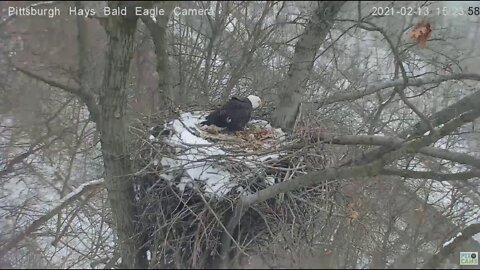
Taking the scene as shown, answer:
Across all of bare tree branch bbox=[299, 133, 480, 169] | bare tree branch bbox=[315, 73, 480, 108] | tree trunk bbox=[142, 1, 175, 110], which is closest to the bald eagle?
bare tree branch bbox=[315, 73, 480, 108]

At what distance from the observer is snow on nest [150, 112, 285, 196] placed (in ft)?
13.5

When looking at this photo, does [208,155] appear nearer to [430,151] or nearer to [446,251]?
[430,151]

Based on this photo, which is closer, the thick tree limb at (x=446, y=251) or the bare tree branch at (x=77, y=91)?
the thick tree limb at (x=446, y=251)

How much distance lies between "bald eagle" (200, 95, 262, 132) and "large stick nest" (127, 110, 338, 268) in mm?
348

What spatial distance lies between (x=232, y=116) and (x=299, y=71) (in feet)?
2.14

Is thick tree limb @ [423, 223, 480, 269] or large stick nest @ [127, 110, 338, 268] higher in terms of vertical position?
large stick nest @ [127, 110, 338, 268]

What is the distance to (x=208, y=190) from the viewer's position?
4.05m

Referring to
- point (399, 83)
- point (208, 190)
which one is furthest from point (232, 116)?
point (399, 83)

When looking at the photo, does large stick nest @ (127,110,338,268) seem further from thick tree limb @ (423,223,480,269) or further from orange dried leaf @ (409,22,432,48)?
orange dried leaf @ (409,22,432,48)

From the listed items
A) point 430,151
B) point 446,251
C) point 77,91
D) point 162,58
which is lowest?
point 446,251

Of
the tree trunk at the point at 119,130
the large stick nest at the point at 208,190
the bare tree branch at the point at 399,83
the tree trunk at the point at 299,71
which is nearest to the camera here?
the tree trunk at the point at 119,130

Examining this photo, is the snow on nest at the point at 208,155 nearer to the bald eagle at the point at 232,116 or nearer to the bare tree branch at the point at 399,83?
the bald eagle at the point at 232,116

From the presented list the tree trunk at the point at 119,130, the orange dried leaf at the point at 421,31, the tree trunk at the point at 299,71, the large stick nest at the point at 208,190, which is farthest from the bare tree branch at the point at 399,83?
the tree trunk at the point at 119,130

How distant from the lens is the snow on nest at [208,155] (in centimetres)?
411
